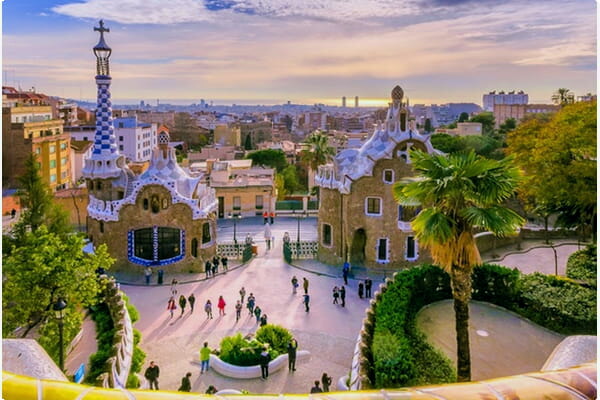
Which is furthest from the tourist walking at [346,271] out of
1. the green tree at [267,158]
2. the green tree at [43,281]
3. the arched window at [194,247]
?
the green tree at [267,158]

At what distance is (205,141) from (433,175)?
10519 cm

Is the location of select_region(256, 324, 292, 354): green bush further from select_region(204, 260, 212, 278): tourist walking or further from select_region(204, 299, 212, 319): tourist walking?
select_region(204, 260, 212, 278): tourist walking

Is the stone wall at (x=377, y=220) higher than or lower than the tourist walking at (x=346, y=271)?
higher

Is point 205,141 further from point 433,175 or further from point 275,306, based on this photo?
point 433,175

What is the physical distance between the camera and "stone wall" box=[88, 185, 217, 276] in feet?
94.6

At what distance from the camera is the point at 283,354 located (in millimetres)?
18484

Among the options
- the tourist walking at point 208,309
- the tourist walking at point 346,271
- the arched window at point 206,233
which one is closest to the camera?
the tourist walking at point 208,309

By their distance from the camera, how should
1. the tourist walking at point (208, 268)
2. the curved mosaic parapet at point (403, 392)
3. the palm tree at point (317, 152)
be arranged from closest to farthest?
the curved mosaic parapet at point (403, 392) < the tourist walking at point (208, 268) < the palm tree at point (317, 152)

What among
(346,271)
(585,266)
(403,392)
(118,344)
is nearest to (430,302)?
(585,266)

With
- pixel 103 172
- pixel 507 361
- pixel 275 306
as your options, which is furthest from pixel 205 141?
pixel 507 361

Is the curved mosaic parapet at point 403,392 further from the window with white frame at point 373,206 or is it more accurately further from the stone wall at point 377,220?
the window with white frame at point 373,206

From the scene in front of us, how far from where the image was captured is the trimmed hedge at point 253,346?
17750 mm

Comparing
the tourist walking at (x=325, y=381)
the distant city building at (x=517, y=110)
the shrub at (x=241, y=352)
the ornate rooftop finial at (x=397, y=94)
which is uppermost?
the distant city building at (x=517, y=110)

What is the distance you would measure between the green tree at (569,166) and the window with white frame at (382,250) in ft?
25.1
